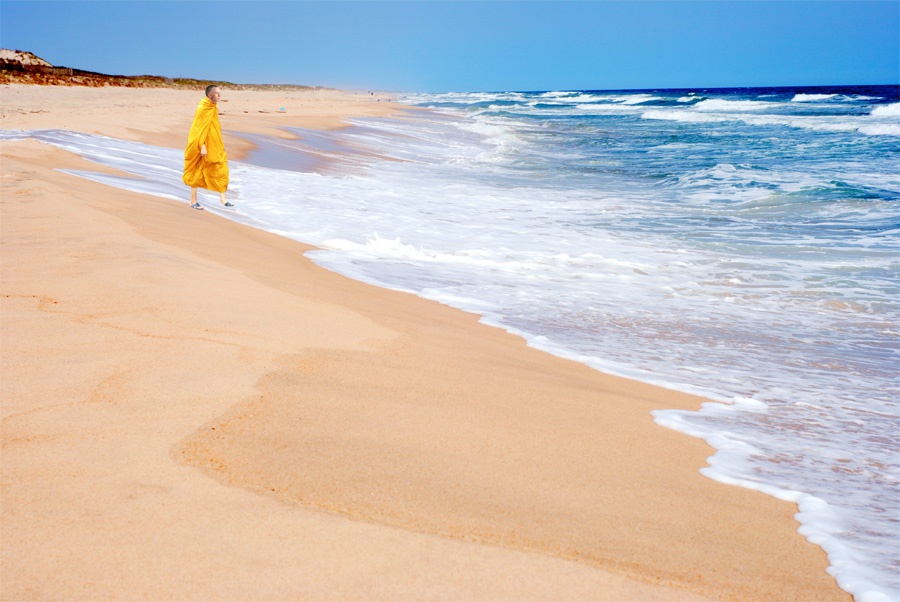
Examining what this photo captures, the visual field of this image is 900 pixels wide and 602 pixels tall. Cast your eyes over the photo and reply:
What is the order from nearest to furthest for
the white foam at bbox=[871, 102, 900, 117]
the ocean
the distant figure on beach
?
the ocean, the distant figure on beach, the white foam at bbox=[871, 102, 900, 117]

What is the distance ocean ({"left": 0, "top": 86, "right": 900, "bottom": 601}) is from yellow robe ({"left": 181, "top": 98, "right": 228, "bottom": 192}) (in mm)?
301

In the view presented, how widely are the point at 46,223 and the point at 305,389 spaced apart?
3.47m

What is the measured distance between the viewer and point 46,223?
18.7 ft

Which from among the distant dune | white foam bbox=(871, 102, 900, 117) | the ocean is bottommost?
the ocean

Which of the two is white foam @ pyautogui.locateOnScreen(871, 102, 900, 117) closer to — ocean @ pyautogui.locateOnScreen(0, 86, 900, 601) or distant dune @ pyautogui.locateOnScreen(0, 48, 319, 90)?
ocean @ pyautogui.locateOnScreen(0, 86, 900, 601)

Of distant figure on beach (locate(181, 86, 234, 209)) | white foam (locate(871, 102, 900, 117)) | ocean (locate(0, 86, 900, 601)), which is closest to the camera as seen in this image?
ocean (locate(0, 86, 900, 601))

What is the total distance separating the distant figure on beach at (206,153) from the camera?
9.47 meters

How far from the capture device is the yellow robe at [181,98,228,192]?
9477 millimetres

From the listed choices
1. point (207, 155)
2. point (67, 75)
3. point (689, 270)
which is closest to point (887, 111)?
point (689, 270)

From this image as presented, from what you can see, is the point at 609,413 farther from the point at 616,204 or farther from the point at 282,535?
the point at 616,204

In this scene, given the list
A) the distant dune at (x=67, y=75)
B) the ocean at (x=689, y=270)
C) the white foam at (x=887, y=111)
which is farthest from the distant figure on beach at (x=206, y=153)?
the white foam at (x=887, y=111)

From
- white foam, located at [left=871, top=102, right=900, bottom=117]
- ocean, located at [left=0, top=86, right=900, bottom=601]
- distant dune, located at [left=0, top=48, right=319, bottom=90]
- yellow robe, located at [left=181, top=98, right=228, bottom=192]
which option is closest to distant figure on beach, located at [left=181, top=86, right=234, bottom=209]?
yellow robe, located at [left=181, top=98, right=228, bottom=192]

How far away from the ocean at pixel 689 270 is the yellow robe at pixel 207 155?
30cm

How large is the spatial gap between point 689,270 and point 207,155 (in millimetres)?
5971
